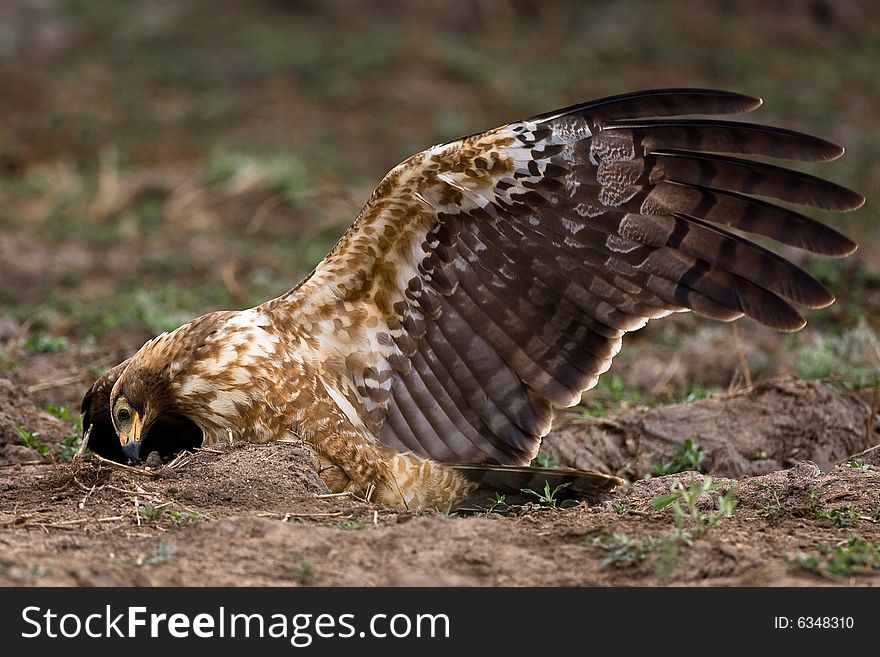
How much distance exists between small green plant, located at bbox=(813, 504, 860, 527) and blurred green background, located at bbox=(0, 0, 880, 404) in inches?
88.2

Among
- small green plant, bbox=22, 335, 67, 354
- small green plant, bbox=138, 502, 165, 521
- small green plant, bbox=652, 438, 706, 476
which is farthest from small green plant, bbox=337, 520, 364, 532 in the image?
small green plant, bbox=22, 335, 67, 354

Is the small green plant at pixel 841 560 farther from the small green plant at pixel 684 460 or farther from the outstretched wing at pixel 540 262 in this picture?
the small green plant at pixel 684 460

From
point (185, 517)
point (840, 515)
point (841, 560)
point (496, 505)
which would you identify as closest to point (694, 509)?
point (841, 560)

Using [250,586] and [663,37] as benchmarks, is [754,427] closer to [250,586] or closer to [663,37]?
[250,586]

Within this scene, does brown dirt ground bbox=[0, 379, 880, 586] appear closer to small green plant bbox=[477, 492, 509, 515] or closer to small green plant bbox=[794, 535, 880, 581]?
small green plant bbox=[794, 535, 880, 581]

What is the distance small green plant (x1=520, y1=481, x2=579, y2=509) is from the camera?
544 centimetres

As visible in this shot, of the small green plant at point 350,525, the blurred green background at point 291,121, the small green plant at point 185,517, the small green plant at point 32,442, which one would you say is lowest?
the small green plant at point 350,525

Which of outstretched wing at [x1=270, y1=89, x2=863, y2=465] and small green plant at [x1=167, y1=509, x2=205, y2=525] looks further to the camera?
outstretched wing at [x1=270, y1=89, x2=863, y2=465]

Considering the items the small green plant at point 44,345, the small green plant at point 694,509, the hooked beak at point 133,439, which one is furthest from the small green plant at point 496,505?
the small green plant at point 44,345

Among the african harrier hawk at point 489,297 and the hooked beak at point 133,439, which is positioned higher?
the african harrier hawk at point 489,297

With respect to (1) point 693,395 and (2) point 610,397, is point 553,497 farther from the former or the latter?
(2) point 610,397

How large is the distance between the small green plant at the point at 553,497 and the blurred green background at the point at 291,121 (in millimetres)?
1928

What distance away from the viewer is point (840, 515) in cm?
480

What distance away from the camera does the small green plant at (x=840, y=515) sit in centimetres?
475
